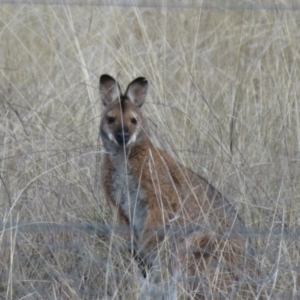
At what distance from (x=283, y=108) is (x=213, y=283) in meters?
1.79

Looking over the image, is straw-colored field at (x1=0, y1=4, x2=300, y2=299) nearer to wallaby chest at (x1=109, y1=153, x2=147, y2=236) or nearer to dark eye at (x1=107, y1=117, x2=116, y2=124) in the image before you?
wallaby chest at (x1=109, y1=153, x2=147, y2=236)

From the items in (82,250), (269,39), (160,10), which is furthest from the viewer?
(160,10)

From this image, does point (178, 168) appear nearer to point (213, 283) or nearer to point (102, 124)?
point (102, 124)

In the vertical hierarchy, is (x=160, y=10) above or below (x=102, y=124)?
above

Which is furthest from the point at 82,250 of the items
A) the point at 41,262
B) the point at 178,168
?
the point at 178,168

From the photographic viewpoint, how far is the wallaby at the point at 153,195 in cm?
404

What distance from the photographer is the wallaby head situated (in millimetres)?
4629

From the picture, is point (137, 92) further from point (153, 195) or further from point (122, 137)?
point (153, 195)

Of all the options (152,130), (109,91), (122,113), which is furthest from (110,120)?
(152,130)

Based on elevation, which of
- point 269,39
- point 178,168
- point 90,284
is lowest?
point 90,284

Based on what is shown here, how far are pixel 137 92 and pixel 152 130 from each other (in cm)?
37

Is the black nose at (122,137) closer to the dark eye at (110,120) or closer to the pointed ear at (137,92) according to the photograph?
the dark eye at (110,120)

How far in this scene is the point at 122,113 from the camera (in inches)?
185

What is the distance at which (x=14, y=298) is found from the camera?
393cm
